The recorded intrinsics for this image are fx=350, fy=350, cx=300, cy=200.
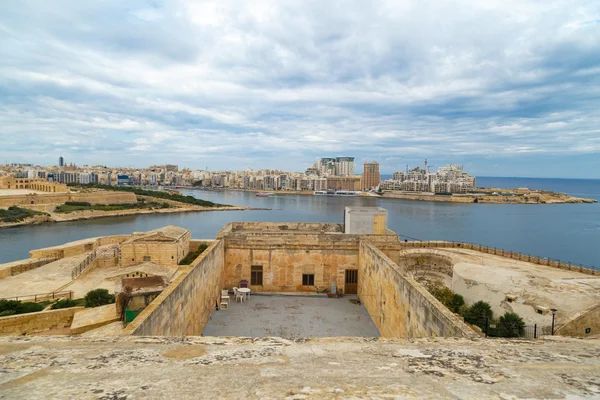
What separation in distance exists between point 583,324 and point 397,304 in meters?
6.88

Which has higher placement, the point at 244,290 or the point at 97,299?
the point at 244,290

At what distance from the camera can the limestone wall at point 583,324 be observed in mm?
8711

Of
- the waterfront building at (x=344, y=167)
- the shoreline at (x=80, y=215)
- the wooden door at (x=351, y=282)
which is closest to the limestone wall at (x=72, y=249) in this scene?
the wooden door at (x=351, y=282)

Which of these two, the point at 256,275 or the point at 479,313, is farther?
the point at 479,313

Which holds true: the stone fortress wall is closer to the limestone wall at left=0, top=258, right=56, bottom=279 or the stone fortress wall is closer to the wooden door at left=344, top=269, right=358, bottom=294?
the wooden door at left=344, top=269, right=358, bottom=294

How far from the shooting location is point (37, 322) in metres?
9.07

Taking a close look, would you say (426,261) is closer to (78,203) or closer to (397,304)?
(397,304)

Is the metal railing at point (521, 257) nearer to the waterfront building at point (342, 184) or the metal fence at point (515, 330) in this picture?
the metal fence at point (515, 330)

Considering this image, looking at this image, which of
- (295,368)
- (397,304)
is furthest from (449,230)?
(295,368)

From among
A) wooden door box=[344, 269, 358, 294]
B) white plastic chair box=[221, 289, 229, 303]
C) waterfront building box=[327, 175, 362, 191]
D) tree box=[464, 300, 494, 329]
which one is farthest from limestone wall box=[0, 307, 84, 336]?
waterfront building box=[327, 175, 362, 191]

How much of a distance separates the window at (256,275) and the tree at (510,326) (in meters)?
6.19

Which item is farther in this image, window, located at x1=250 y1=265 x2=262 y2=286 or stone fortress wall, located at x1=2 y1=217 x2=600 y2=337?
window, located at x1=250 y1=265 x2=262 y2=286

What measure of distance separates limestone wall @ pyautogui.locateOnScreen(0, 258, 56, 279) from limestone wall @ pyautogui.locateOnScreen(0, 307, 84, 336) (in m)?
8.68

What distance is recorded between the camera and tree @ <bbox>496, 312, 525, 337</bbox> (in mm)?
8805
